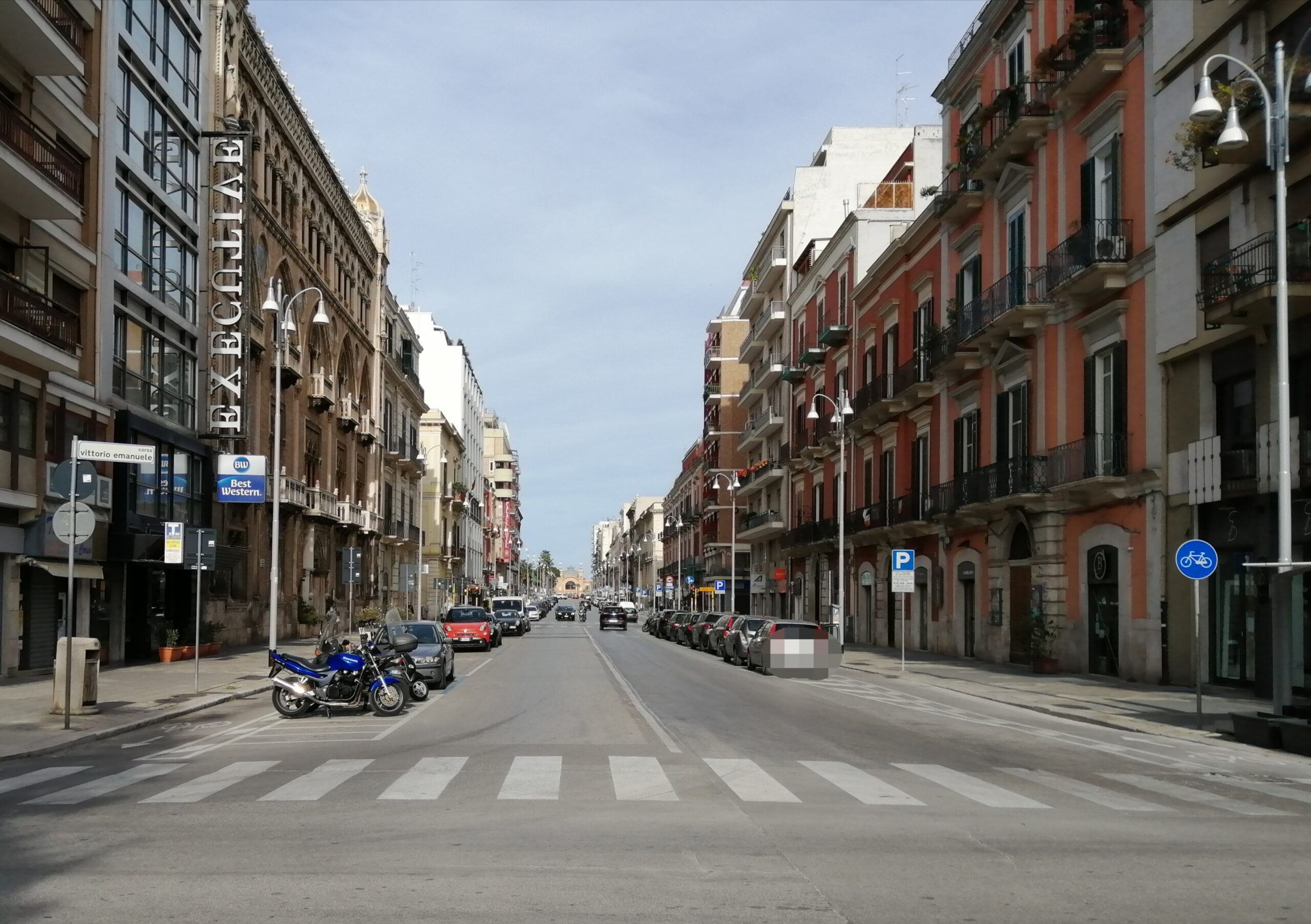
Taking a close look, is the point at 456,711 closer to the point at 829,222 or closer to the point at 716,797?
the point at 716,797

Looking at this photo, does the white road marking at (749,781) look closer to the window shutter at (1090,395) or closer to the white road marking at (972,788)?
the white road marking at (972,788)

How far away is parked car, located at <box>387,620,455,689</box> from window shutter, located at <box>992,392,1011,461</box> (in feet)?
54.8

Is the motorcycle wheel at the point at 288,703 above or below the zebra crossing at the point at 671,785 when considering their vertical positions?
below

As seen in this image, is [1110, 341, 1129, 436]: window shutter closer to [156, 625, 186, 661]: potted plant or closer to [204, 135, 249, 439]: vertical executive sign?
[156, 625, 186, 661]: potted plant

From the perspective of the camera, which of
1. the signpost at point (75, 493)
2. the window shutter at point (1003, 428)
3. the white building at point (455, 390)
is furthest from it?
the white building at point (455, 390)

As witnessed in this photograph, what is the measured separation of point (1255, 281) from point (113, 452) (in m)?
19.5

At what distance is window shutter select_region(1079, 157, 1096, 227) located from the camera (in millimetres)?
30469

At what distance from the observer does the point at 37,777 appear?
515 inches

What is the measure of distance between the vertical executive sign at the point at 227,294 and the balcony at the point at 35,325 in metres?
10.2

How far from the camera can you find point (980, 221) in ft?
126

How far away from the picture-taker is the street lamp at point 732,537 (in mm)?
78562

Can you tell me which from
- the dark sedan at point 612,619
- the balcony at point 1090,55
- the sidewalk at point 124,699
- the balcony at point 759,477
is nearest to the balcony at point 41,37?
the sidewalk at point 124,699

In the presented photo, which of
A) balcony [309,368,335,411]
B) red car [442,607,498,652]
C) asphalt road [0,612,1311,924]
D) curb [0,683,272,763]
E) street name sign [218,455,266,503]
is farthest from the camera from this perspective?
balcony [309,368,335,411]

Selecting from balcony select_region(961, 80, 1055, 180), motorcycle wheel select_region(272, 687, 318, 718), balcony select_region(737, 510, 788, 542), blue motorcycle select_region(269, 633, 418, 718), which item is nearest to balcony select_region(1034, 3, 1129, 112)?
balcony select_region(961, 80, 1055, 180)
